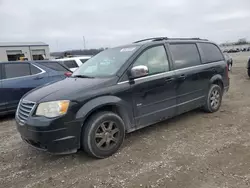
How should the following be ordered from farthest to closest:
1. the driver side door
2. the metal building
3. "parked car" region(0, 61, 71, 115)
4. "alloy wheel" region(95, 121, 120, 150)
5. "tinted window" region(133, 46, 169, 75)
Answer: the metal building
"parked car" region(0, 61, 71, 115)
"tinted window" region(133, 46, 169, 75)
the driver side door
"alloy wheel" region(95, 121, 120, 150)

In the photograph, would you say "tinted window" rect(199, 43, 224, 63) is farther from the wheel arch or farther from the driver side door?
the driver side door

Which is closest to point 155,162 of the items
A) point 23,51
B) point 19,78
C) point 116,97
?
point 116,97

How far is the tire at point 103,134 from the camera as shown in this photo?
3371 mm

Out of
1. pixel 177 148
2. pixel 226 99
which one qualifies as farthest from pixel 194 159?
pixel 226 99

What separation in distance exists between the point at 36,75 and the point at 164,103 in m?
3.87

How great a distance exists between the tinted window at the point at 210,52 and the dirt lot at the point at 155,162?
1.54 metres

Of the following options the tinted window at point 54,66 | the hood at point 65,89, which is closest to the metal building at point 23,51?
the tinted window at point 54,66

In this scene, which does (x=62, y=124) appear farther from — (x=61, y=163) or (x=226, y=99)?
(x=226, y=99)

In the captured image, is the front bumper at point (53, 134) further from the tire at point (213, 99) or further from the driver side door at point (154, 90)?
the tire at point (213, 99)

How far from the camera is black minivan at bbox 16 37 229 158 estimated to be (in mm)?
3225

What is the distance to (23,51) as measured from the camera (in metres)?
34.5

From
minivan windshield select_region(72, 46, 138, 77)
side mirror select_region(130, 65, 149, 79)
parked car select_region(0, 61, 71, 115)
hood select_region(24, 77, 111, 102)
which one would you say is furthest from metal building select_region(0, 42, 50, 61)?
side mirror select_region(130, 65, 149, 79)

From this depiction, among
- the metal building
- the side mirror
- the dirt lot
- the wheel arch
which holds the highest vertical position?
the metal building

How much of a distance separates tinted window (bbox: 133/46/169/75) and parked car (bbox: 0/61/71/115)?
2378 mm
